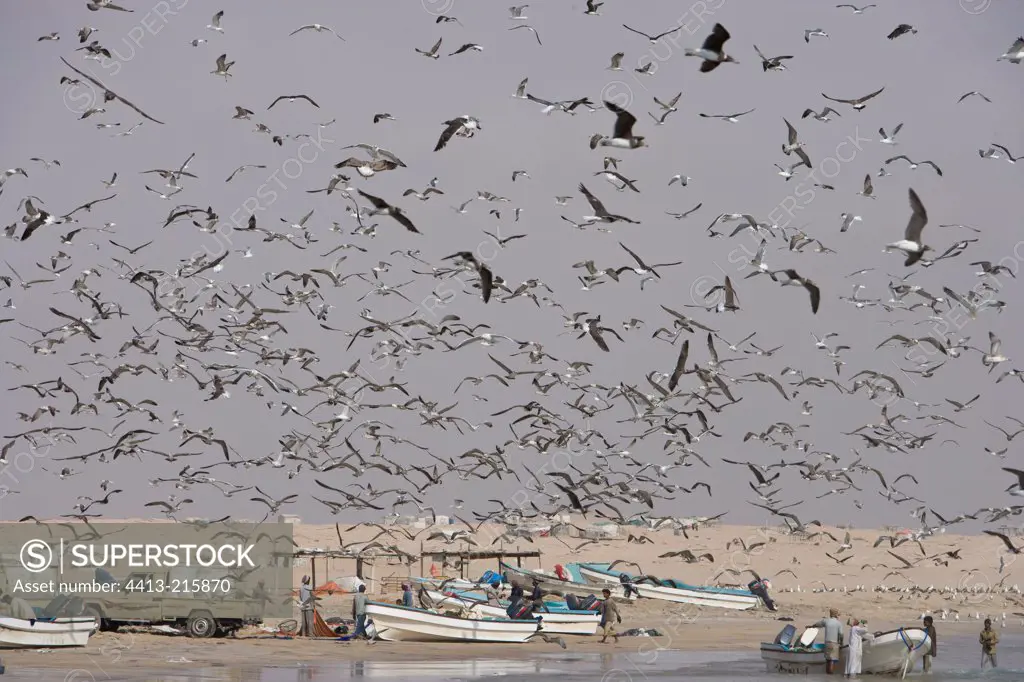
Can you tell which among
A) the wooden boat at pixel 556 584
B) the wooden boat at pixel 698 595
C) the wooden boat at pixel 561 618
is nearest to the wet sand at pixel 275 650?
the wooden boat at pixel 561 618

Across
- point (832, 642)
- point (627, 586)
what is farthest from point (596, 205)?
point (627, 586)

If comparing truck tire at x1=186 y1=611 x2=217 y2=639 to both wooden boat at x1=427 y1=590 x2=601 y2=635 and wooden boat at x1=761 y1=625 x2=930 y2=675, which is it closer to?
wooden boat at x1=427 y1=590 x2=601 y2=635

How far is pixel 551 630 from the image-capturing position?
45906mm

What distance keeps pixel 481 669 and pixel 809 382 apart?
14.2m

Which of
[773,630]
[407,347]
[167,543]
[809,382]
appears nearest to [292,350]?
[407,347]

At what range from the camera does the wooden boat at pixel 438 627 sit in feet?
142

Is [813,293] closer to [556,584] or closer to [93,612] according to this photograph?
[93,612]

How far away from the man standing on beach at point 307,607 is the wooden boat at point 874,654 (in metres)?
13.0

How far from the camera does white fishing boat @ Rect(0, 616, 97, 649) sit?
37656 mm

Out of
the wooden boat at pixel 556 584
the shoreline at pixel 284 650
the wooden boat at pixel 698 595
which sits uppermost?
the wooden boat at pixel 556 584

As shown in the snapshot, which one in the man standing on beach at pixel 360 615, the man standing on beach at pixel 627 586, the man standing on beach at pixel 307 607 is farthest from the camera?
the man standing on beach at pixel 627 586

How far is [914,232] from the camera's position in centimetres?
2525

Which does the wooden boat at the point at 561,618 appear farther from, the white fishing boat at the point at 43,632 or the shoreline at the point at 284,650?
the white fishing boat at the point at 43,632

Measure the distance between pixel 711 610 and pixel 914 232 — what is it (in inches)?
1481
